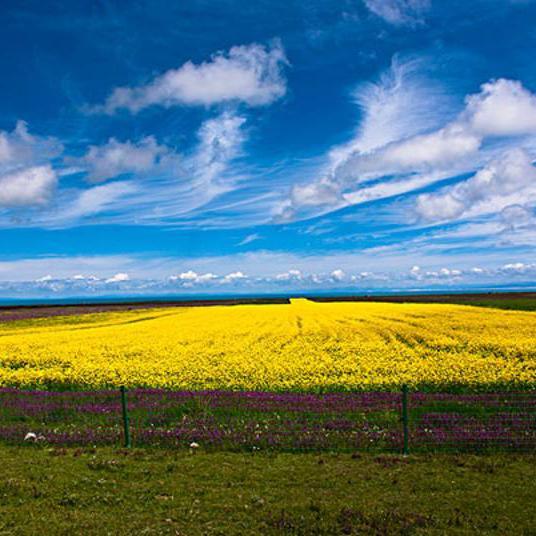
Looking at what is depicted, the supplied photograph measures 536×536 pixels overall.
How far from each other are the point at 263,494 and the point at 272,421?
4.54 m

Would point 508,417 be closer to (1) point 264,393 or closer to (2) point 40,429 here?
(1) point 264,393

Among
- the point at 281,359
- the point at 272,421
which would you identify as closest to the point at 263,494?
the point at 272,421

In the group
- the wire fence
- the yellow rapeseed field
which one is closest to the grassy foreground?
the wire fence

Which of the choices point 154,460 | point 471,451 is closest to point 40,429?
point 154,460

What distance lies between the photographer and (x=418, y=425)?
1318 cm

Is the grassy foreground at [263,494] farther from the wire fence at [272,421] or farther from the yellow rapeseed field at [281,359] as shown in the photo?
the yellow rapeseed field at [281,359]

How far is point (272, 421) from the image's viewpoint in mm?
13594

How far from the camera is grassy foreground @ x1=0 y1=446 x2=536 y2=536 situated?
25.7 ft

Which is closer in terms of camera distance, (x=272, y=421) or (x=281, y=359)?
(x=272, y=421)

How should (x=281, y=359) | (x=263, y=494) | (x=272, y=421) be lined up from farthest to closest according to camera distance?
(x=281, y=359), (x=272, y=421), (x=263, y=494)

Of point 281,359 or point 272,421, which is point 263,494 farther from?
point 281,359

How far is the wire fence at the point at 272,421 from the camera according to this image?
11836mm

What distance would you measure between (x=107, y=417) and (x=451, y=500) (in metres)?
9.74

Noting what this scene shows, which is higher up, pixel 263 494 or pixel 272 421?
pixel 272 421
